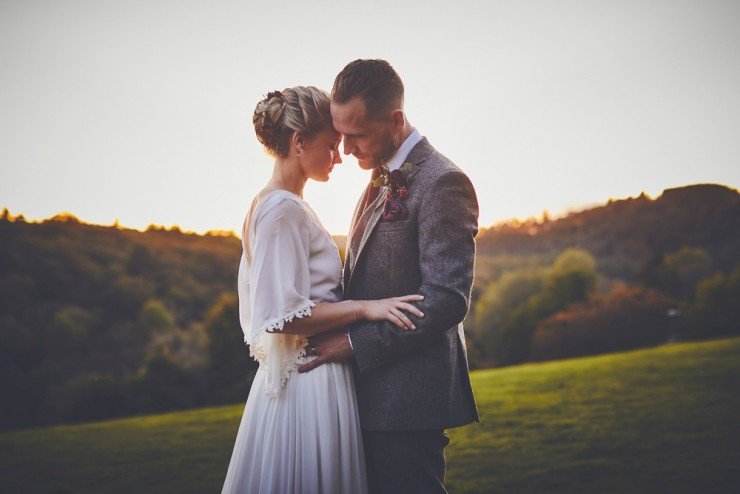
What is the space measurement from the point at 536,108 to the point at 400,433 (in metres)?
13.1

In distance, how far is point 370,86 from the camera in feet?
9.04

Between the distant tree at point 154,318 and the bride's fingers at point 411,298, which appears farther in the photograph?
the distant tree at point 154,318

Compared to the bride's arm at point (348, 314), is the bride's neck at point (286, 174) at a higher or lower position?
higher

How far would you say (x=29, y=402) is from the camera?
1416 cm

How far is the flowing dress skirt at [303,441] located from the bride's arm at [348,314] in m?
0.25

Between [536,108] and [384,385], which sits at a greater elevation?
[536,108]

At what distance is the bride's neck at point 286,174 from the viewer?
2.92m

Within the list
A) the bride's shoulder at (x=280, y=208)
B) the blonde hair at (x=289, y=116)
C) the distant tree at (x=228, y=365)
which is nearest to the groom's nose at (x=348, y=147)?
the blonde hair at (x=289, y=116)

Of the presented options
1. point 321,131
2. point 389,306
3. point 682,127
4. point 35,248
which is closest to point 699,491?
point 389,306

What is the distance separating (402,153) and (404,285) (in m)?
0.68

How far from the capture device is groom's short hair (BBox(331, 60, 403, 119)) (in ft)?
9.00

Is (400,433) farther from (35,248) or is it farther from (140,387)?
(35,248)

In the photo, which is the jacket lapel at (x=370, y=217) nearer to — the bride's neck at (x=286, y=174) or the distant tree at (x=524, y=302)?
the bride's neck at (x=286, y=174)

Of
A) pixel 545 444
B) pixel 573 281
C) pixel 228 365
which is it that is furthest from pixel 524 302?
pixel 545 444
